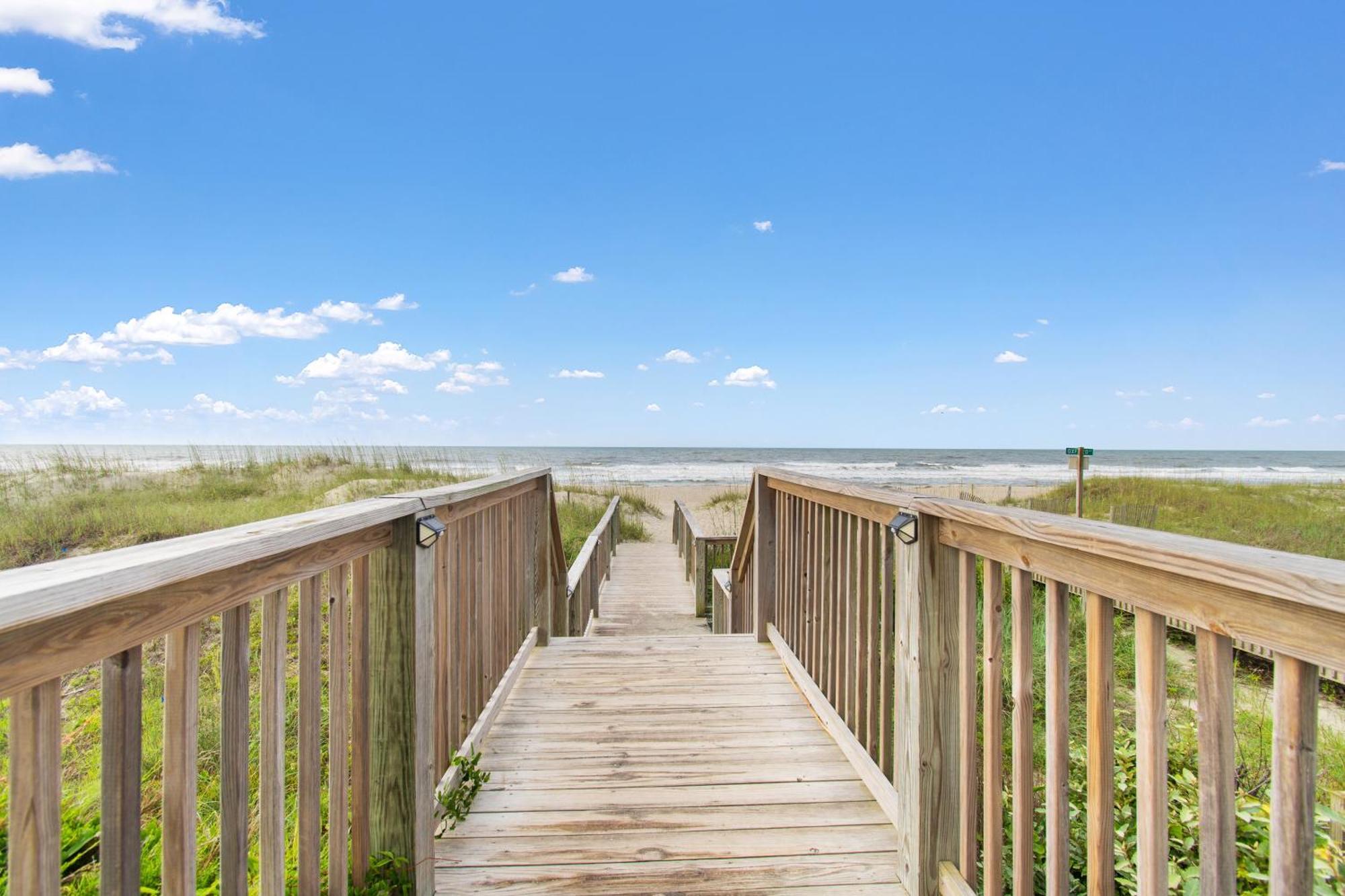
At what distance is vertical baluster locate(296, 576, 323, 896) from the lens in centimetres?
126

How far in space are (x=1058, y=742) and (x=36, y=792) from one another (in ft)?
5.08

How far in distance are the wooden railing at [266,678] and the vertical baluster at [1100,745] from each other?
142cm

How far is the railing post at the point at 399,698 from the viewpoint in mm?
1570

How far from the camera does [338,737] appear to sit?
1.44 m

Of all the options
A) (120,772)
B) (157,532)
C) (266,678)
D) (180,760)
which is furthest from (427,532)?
(157,532)

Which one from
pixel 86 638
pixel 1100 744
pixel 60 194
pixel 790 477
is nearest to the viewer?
pixel 86 638

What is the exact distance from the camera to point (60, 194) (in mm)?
15094

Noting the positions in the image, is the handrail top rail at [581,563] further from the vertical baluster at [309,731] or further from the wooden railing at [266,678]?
the vertical baluster at [309,731]

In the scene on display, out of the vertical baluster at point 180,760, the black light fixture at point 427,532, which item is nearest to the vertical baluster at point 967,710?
the black light fixture at point 427,532

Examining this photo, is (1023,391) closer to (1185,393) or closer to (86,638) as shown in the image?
(1185,393)

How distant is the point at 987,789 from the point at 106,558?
5.83 feet

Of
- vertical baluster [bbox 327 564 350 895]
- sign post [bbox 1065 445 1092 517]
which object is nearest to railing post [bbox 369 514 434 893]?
vertical baluster [bbox 327 564 350 895]

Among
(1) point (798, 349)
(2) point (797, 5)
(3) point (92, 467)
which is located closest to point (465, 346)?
(1) point (798, 349)

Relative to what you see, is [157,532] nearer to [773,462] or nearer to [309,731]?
[309,731]
